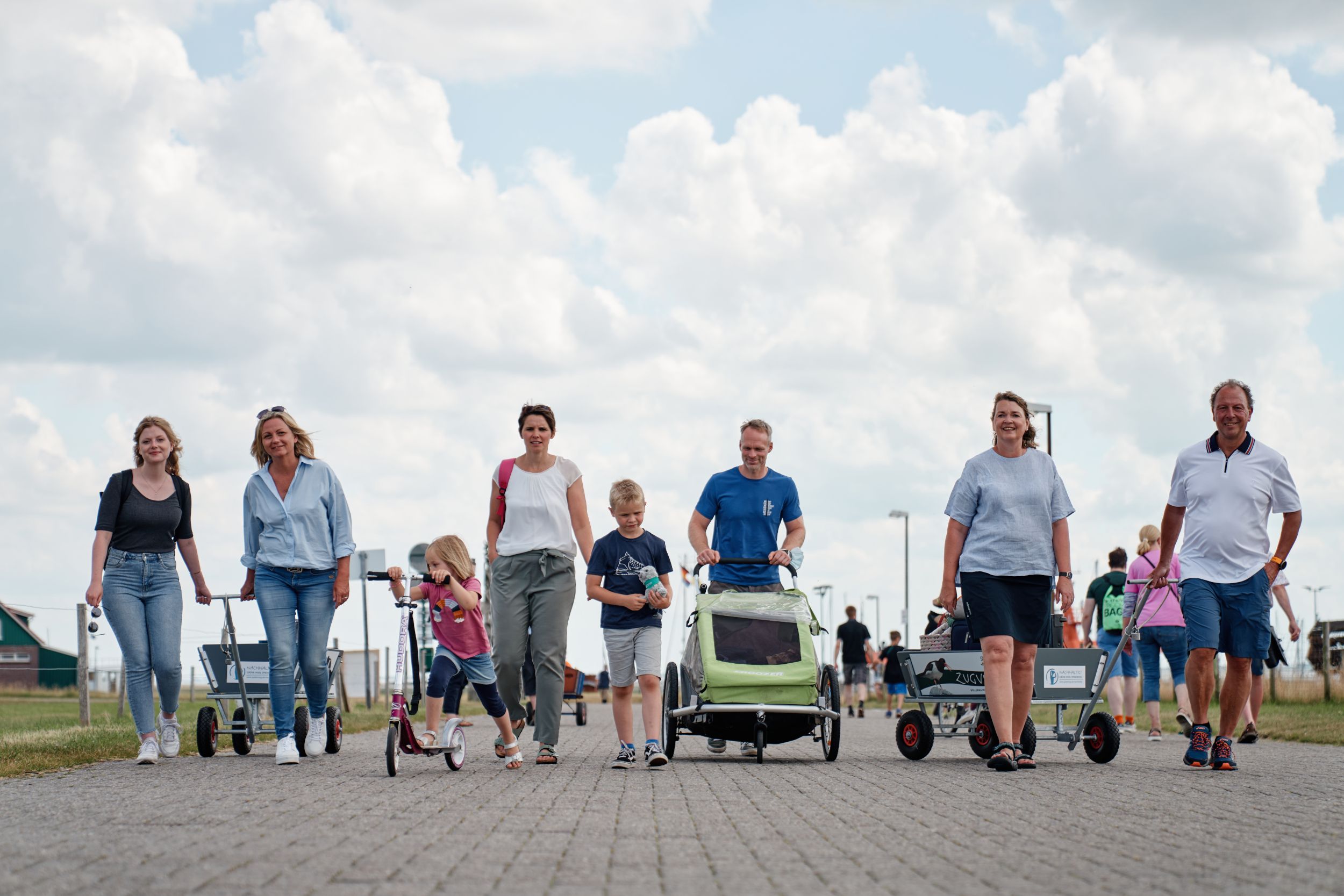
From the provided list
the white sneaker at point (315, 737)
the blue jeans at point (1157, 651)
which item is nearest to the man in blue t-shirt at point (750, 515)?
the white sneaker at point (315, 737)

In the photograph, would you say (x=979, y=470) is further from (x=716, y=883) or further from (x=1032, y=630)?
(x=716, y=883)

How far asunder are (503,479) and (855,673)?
19467 mm

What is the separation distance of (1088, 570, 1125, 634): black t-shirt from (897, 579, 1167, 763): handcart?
15.8ft

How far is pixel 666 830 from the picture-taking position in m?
6.68

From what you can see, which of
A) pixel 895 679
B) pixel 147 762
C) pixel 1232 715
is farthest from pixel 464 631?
pixel 895 679

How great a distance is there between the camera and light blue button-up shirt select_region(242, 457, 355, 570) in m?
10.7

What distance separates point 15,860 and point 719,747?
7749 millimetres

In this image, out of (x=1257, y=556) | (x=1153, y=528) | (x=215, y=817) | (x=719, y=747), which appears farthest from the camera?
(x=1153, y=528)

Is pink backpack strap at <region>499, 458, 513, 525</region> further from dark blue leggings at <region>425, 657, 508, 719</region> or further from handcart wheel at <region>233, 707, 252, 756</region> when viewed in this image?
handcart wheel at <region>233, 707, 252, 756</region>

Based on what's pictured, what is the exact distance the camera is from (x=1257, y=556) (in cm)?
1017

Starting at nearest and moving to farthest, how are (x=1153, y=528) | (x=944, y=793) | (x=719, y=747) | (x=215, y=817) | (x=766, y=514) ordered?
(x=215, y=817) < (x=944, y=793) < (x=766, y=514) < (x=719, y=747) < (x=1153, y=528)

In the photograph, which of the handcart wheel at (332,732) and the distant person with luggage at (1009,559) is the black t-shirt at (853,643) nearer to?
the handcart wheel at (332,732)

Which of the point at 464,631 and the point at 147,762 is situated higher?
the point at 464,631

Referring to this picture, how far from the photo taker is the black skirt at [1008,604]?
10.2m
